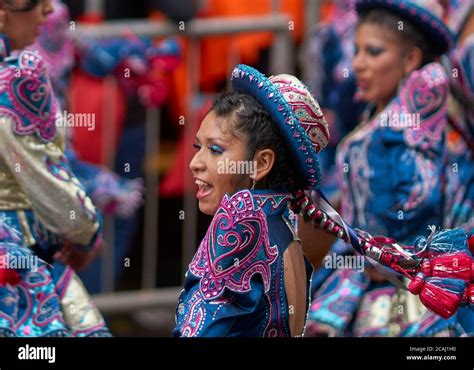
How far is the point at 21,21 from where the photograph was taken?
5.34 m

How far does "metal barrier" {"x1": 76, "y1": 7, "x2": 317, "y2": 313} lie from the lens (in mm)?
7465

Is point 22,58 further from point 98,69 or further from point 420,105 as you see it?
point 98,69

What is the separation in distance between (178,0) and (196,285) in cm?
281

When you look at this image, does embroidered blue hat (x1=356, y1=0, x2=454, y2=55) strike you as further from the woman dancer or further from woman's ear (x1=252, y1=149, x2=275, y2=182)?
woman's ear (x1=252, y1=149, x2=275, y2=182)

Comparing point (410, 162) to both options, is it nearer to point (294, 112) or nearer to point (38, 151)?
point (294, 112)

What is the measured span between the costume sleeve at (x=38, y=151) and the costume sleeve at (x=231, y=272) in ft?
2.02

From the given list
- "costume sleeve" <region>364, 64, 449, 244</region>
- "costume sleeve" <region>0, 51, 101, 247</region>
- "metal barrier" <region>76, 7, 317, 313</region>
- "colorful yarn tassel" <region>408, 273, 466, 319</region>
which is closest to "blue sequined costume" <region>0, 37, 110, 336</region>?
"costume sleeve" <region>0, 51, 101, 247</region>

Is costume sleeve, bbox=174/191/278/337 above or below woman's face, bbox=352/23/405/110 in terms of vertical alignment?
below

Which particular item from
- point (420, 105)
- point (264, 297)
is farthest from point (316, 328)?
point (264, 297)

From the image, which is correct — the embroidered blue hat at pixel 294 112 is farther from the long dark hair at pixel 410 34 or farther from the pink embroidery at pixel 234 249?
the long dark hair at pixel 410 34

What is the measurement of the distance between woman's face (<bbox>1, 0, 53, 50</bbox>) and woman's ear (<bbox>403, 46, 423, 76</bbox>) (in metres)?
1.56

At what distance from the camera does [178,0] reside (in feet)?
24.4

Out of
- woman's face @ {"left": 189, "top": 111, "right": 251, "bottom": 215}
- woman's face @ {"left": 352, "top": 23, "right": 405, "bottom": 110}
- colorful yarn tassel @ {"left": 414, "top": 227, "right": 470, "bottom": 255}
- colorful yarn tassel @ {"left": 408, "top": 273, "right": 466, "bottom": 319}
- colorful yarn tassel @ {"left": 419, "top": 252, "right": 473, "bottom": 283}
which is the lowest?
colorful yarn tassel @ {"left": 408, "top": 273, "right": 466, "bottom": 319}

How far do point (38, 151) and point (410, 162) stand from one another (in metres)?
1.52
